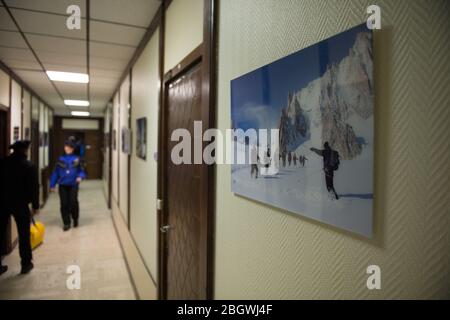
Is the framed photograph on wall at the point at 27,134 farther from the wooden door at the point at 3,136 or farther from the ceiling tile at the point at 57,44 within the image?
the ceiling tile at the point at 57,44

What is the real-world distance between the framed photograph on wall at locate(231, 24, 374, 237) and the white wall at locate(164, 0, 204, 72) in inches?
31.0

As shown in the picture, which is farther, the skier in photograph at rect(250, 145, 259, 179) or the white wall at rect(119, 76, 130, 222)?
the white wall at rect(119, 76, 130, 222)

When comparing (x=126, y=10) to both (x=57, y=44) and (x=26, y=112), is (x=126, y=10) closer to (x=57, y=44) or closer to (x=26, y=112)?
(x=57, y=44)

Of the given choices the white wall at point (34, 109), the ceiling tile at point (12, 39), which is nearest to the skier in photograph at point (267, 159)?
the ceiling tile at point (12, 39)

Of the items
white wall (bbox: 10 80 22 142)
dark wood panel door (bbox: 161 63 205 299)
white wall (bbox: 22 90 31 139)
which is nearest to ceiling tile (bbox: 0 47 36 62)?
white wall (bbox: 10 80 22 142)

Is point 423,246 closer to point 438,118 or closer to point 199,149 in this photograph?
point 438,118

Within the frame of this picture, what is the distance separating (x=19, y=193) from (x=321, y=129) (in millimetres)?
3859

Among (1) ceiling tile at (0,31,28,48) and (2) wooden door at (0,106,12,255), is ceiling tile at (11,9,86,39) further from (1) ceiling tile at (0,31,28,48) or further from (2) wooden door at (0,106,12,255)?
(2) wooden door at (0,106,12,255)

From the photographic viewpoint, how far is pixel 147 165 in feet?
9.56

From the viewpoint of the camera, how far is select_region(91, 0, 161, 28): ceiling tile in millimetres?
2227

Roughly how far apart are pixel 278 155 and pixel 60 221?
6.23 m

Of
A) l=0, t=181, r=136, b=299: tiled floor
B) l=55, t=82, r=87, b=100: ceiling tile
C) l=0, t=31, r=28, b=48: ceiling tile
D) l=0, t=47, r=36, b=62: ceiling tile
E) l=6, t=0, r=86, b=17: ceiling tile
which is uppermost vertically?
l=55, t=82, r=87, b=100: ceiling tile

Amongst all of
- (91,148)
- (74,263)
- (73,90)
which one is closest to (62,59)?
(73,90)

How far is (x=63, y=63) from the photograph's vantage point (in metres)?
3.91
